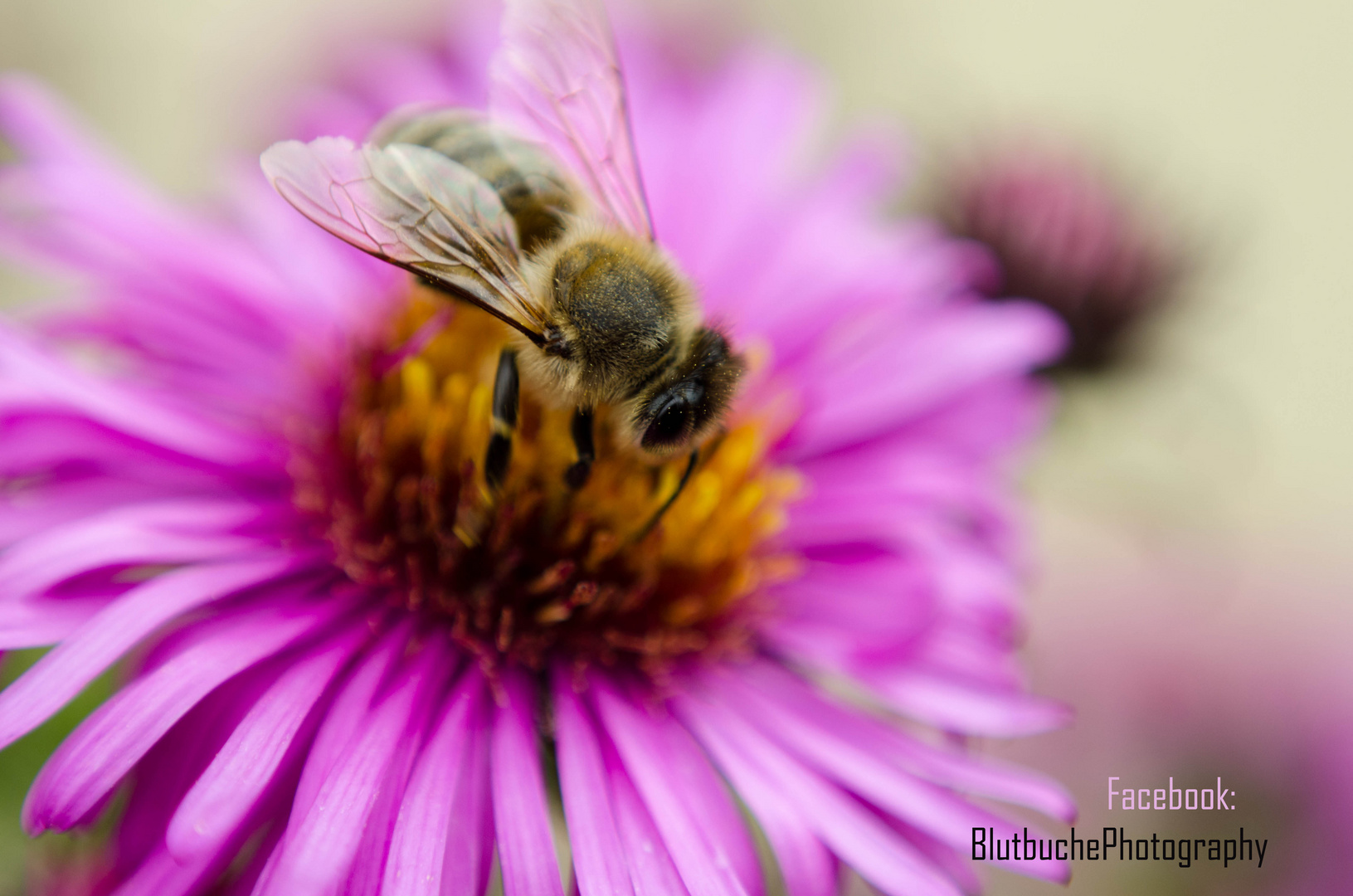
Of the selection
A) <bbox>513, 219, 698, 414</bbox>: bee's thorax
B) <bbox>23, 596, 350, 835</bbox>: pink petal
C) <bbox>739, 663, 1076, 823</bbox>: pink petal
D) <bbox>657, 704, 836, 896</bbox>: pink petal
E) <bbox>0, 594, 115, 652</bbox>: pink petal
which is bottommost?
<bbox>657, 704, 836, 896</bbox>: pink petal

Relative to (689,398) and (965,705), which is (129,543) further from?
(965,705)

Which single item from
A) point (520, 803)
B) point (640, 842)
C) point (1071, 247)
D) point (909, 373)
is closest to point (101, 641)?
point (520, 803)

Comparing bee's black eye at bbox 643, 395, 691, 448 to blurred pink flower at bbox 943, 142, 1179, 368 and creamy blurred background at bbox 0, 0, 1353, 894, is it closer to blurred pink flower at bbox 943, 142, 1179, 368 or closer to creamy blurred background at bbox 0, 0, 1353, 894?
creamy blurred background at bbox 0, 0, 1353, 894

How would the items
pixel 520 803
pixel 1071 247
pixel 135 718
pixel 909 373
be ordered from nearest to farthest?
pixel 135 718
pixel 520 803
pixel 909 373
pixel 1071 247

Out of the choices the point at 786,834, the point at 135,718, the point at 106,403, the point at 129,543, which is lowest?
the point at 786,834

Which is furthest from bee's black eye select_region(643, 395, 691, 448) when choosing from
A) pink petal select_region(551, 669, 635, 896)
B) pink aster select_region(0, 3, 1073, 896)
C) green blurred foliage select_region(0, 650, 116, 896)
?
green blurred foliage select_region(0, 650, 116, 896)

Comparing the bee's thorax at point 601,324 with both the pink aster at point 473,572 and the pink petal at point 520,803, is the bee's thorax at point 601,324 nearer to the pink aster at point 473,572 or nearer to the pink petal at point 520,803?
the pink aster at point 473,572

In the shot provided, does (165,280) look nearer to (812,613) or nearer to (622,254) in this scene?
(622,254)

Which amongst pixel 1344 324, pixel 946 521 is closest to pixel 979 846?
pixel 946 521
